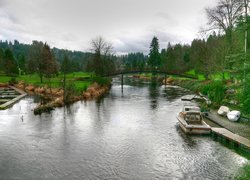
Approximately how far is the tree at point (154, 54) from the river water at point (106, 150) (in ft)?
288

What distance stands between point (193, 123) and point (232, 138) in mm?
6521

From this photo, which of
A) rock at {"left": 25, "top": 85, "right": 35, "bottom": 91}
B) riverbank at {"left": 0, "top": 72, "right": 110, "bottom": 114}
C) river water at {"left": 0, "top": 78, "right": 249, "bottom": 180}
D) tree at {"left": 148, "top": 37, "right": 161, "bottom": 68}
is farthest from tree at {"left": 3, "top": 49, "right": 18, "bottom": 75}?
river water at {"left": 0, "top": 78, "right": 249, "bottom": 180}

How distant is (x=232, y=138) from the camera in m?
28.1

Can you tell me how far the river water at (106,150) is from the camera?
21.8 meters

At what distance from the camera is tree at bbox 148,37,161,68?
12900 cm

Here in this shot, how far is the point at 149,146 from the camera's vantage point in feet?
92.1

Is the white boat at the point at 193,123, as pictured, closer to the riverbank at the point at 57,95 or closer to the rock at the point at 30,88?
the riverbank at the point at 57,95

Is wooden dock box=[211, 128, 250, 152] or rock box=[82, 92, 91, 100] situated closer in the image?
wooden dock box=[211, 128, 250, 152]

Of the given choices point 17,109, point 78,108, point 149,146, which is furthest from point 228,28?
point 17,109

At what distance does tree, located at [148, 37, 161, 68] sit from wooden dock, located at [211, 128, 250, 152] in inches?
3881

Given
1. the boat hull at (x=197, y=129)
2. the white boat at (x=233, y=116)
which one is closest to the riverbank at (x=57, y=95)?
the boat hull at (x=197, y=129)

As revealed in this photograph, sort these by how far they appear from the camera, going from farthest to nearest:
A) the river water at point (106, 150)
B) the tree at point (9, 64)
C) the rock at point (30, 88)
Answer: the tree at point (9, 64) → the rock at point (30, 88) → the river water at point (106, 150)

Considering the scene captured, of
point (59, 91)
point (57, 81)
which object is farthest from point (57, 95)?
point (57, 81)

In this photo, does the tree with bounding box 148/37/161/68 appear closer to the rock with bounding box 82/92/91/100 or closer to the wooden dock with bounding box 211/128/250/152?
the rock with bounding box 82/92/91/100
